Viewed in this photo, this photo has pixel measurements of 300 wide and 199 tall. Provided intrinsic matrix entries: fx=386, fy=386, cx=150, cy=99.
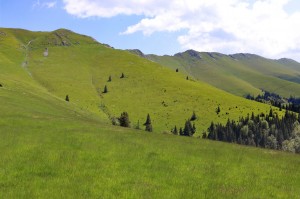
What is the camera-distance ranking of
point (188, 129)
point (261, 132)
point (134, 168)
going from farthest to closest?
point (261, 132)
point (188, 129)
point (134, 168)

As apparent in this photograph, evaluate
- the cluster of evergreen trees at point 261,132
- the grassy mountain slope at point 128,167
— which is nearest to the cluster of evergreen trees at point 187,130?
the cluster of evergreen trees at point 261,132

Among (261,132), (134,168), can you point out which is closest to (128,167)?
(134,168)

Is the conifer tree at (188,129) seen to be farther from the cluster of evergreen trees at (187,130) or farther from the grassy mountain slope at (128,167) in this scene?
the grassy mountain slope at (128,167)

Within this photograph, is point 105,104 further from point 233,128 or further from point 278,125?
point 278,125

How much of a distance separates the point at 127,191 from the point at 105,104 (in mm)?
149311

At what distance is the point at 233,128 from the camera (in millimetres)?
161250

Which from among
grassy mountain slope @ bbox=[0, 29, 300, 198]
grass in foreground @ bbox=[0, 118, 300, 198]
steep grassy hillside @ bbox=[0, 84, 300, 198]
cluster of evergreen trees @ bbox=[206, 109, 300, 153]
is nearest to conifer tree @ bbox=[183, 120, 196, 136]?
cluster of evergreen trees @ bbox=[206, 109, 300, 153]

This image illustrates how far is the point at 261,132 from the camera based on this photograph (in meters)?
164

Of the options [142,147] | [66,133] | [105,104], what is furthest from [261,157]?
[105,104]

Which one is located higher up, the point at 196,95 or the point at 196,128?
the point at 196,95

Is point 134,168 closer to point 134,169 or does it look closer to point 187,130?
point 134,169

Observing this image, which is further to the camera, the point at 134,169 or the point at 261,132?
the point at 261,132

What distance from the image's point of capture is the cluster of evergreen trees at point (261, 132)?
500 feet

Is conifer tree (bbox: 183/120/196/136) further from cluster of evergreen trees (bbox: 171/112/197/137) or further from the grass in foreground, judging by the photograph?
the grass in foreground
